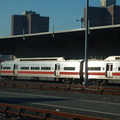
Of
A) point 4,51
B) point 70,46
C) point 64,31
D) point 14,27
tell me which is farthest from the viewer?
point 14,27

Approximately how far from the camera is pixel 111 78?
3475cm

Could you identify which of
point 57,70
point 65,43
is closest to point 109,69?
point 57,70

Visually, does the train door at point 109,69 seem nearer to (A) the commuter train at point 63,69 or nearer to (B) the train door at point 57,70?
(A) the commuter train at point 63,69

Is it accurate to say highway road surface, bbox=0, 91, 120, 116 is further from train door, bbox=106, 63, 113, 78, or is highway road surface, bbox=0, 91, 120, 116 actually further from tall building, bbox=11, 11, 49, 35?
tall building, bbox=11, 11, 49, 35

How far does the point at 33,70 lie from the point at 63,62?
261 inches

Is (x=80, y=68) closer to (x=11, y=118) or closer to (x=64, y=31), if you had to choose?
(x=64, y=31)

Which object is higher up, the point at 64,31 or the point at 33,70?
the point at 64,31

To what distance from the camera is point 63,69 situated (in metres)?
40.5

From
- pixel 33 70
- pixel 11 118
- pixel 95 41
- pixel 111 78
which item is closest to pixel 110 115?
pixel 11 118

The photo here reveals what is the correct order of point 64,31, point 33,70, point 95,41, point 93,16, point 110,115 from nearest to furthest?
point 110,115, point 33,70, point 64,31, point 95,41, point 93,16

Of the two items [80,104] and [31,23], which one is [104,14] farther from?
[80,104]

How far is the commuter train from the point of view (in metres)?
35.2

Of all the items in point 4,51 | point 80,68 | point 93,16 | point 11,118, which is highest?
point 93,16

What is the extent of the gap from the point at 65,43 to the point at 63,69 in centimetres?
2091
